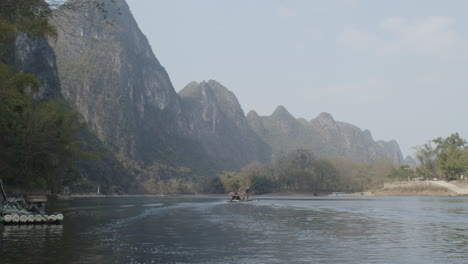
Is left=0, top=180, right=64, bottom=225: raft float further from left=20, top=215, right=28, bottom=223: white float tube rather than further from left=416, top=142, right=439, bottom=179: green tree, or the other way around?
left=416, top=142, right=439, bottom=179: green tree

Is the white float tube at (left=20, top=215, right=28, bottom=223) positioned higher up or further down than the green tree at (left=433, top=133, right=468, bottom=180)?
further down

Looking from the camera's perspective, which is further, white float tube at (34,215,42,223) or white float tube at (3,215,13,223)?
white float tube at (34,215,42,223)

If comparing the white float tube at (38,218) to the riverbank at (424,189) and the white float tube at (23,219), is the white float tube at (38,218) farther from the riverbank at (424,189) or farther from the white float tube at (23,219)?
the riverbank at (424,189)

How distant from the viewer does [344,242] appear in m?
21.8

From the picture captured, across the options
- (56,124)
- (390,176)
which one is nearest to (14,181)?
(56,124)

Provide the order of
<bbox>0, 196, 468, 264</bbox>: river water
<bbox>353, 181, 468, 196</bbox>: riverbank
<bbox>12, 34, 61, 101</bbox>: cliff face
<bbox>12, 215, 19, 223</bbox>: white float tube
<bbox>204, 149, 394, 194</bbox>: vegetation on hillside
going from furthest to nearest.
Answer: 1. <bbox>204, 149, 394, 194</bbox>: vegetation on hillside
2. <bbox>353, 181, 468, 196</bbox>: riverbank
3. <bbox>12, 34, 61, 101</bbox>: cliff face
4. <bbox>12, 215, 19, 223</bbox>: white float tube
5. <bbox>0, 196, 468, 264</bbox>: river water

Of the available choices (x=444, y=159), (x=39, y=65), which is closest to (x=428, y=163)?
(x=444, y=159)

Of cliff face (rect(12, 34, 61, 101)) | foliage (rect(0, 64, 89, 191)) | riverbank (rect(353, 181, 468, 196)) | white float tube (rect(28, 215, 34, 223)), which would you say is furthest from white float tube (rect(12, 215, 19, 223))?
riverbank (rect(353, 181, 468, 196))

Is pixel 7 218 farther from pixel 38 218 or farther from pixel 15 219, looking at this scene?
pixel 38 218

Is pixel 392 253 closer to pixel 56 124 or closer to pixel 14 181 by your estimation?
pixel 56 124

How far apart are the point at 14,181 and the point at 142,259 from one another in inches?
1432

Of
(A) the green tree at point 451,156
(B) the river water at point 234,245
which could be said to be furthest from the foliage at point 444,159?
(B) the river water at point 234,245

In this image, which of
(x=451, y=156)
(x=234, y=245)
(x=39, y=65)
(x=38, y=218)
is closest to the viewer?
(x=234, y=245)

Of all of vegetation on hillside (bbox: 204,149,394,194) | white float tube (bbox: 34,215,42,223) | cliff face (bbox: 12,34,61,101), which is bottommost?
white float tube (bbox: 34,215,42,223)
